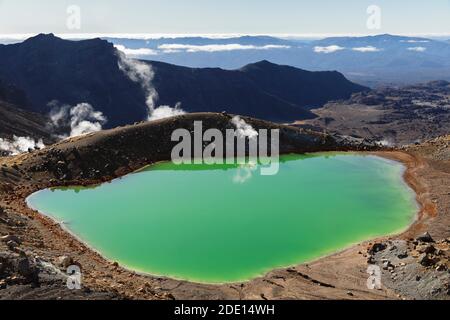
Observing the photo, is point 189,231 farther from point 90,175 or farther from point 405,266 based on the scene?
point 90,175

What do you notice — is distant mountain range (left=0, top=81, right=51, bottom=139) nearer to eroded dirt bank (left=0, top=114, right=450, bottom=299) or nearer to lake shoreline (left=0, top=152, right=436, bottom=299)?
eroded dirt bank (left=0, top=114, right=450, bottom=299)

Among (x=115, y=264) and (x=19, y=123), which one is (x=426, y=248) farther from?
(x=19, y=123)

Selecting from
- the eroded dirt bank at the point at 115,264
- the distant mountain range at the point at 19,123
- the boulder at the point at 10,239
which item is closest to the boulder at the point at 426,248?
the eroded dirt bank at the point at 115,264

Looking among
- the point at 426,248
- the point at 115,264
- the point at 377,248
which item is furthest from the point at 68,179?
the point at 426,248

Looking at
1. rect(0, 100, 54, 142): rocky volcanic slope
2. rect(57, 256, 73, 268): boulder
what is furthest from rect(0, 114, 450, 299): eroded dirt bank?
rect(0, 100, 54, 142): rocky volcanic slope

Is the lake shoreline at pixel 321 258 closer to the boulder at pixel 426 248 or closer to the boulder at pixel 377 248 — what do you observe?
the boulder at pixel 377 248

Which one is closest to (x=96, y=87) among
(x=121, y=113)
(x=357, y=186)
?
(x=121, y=113)
